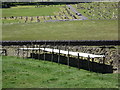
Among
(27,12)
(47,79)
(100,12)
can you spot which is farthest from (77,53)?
(27,12)

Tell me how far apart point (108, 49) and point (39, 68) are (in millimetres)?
22833

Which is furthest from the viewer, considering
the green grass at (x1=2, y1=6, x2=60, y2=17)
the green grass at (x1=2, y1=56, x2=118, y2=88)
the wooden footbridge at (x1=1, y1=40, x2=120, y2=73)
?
the green grass at (x1=2, y1=6, x2=60, y2=17)

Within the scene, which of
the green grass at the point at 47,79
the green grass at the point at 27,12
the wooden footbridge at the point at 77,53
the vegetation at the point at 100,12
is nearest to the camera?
the green grass at the point at 47,79

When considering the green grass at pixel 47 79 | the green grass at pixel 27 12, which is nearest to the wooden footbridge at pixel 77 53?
the green grass at pixel 47 79

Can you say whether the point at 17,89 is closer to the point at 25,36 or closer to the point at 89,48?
the point at 89,48

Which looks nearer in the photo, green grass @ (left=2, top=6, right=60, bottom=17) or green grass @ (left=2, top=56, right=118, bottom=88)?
green grass @ (left=2, top=56, right=118, bottom=88)

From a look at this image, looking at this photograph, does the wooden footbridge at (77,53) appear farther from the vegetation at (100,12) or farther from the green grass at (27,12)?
the green grass at (27,12)

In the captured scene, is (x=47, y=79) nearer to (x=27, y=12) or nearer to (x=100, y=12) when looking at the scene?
(x=100, y=12)

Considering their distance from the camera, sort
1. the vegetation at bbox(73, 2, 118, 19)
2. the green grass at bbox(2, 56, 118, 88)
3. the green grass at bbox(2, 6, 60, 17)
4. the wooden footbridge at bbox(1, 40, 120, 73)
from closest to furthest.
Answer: the green grass at bbox(2, 56, 118, 88) < the wooden footbridge at bbox(1, 40, 120, 73) < the vegetation at bbox(73, 2, 118, 19) < the green grass at bbox(2, 6, 60, 17)

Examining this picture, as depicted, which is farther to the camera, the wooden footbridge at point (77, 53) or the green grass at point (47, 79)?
the wooden footbridge at point (77, 53)

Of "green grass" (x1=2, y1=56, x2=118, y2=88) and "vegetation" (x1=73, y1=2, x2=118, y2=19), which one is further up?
"vegetation" (x1=73, y1=2, x2=118, y2=19)

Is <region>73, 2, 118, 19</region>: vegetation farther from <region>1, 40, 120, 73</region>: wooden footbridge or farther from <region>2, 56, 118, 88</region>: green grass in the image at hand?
<region>2, 56, 118, 88</region>: green grass

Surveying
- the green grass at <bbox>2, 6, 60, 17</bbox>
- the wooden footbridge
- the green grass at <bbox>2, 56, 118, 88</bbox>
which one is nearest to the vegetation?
the green grass at <bbox>2, 6, 60, 17</bbox>

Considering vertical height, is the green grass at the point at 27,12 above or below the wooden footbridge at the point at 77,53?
above
